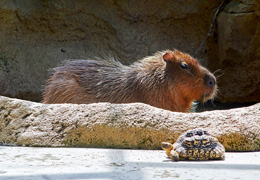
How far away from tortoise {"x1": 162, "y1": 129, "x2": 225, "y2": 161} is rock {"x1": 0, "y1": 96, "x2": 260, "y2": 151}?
16.4 inches

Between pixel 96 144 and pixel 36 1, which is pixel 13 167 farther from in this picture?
pixel 36 1

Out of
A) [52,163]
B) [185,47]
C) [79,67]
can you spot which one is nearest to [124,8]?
[185,47]

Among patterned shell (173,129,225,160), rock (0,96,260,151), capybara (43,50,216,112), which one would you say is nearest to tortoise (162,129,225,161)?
patterned shell (173,129,225,160)

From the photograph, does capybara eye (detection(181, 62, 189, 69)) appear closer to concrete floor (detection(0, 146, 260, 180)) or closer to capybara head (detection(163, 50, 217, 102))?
capybara head (detection(163, 50, 217, 102))

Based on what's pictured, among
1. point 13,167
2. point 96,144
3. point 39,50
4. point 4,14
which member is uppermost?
point 4,14

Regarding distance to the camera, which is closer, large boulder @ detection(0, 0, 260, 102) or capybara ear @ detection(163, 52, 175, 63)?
capybara ear @ detection(163, 52, 175, 63)

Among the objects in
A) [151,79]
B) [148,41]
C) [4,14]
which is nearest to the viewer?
[151,79]

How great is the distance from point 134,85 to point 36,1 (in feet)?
9.88

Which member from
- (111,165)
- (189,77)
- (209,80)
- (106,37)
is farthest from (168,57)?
(111,165)

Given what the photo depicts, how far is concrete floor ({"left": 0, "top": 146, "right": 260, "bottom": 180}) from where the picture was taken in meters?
2.51

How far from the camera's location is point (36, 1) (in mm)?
7746

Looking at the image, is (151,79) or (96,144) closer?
(96,144)

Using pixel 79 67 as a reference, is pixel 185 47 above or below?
above

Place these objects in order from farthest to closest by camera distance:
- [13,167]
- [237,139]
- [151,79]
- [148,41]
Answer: [148,41] → [151,79] → [237,139] → [13,167]
